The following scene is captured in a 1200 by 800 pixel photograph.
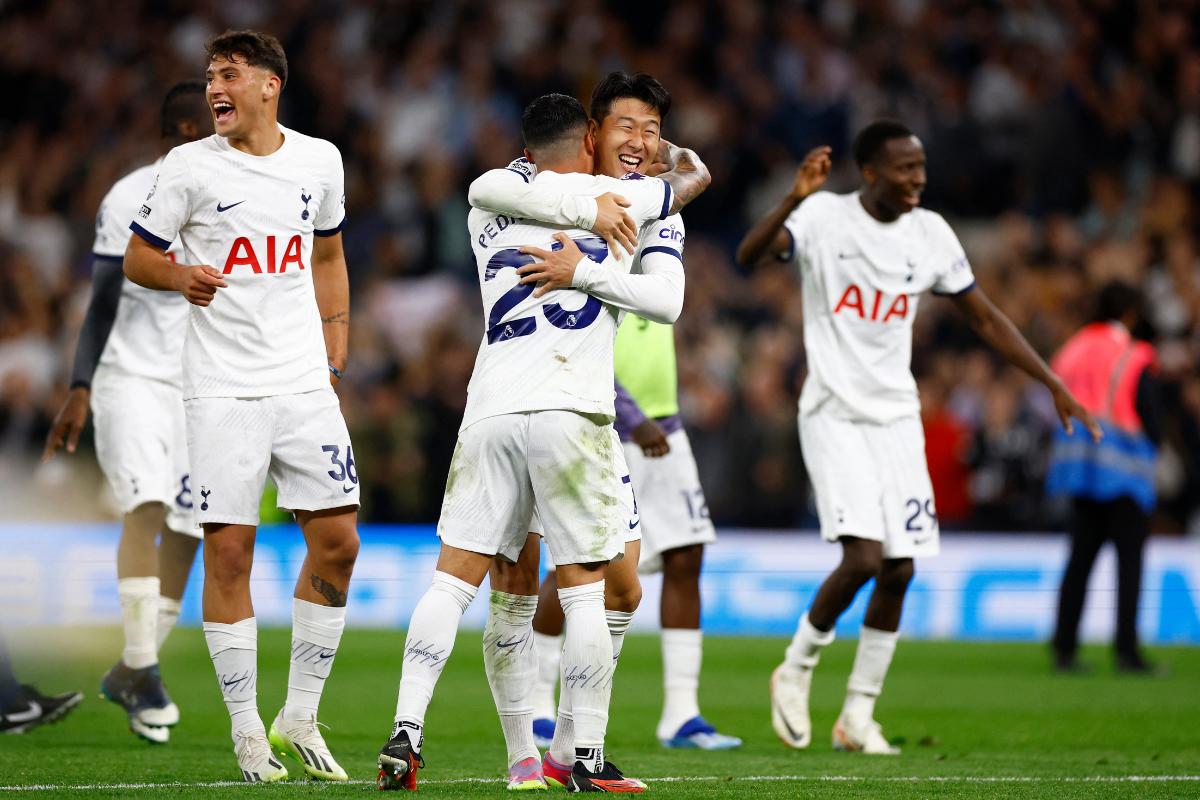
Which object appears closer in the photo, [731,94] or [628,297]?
[628,297]

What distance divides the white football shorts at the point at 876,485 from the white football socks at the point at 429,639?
8.52 feet

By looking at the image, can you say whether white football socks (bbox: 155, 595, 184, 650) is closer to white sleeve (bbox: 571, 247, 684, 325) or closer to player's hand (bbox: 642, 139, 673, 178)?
player's hand (bbox: 642, 139, 673, 178)

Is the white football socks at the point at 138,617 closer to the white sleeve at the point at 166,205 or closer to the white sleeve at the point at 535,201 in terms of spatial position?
the white sleeve at the point at 166,205

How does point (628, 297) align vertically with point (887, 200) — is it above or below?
below

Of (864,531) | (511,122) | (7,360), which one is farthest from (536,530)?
(511,122)

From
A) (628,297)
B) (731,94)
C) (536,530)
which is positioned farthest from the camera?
(731,94)

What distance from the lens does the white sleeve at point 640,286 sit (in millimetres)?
5473

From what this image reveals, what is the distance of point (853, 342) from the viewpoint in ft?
25.5

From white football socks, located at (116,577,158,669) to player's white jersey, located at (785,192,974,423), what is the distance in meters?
3.03

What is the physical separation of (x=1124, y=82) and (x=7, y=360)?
1118 cm

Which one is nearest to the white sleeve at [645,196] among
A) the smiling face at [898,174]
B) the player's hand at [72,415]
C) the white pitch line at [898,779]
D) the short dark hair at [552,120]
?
the short dark hair at [552,120]

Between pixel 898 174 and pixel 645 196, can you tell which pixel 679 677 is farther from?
pixel 645 196

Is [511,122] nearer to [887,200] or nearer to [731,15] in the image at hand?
[731,15]

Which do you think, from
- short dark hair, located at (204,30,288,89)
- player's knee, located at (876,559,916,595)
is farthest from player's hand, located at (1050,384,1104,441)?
short dark hair, located at (204,30,288,89)
